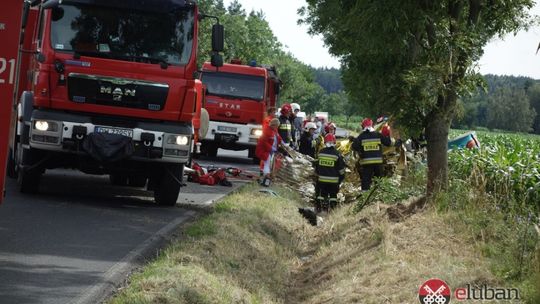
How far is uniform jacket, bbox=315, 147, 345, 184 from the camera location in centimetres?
1655

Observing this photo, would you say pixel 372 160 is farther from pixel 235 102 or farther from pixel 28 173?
pixel 235 102

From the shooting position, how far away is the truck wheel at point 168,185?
13.8 meters

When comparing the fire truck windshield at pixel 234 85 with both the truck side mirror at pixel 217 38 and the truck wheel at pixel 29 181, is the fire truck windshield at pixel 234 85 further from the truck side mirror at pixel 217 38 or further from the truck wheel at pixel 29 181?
the truck wheel at pixel 29 181

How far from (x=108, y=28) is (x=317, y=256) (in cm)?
437

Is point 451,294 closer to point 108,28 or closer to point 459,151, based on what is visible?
point 108,28

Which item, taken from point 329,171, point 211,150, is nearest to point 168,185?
point 329,171

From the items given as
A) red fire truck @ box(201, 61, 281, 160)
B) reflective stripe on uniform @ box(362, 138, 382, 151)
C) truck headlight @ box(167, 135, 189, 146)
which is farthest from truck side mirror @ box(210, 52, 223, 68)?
red fire truck @ box(201, 61, 281, 160)

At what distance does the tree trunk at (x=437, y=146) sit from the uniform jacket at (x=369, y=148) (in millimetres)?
3535

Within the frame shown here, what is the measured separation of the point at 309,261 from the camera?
1202 centimetres

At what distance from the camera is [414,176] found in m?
17.6

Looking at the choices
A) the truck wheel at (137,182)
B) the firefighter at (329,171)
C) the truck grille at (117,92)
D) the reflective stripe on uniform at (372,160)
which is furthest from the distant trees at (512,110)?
the truck grille at (117,92)

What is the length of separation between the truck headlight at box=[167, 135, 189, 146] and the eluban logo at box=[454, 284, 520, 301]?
6326 millimetres

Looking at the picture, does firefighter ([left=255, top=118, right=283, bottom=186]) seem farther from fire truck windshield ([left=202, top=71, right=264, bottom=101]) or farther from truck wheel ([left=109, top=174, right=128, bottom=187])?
fire truck windshield ([left=202, top=71, right=264, bottom=101])

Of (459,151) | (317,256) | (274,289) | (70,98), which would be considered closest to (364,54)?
(317,256)
